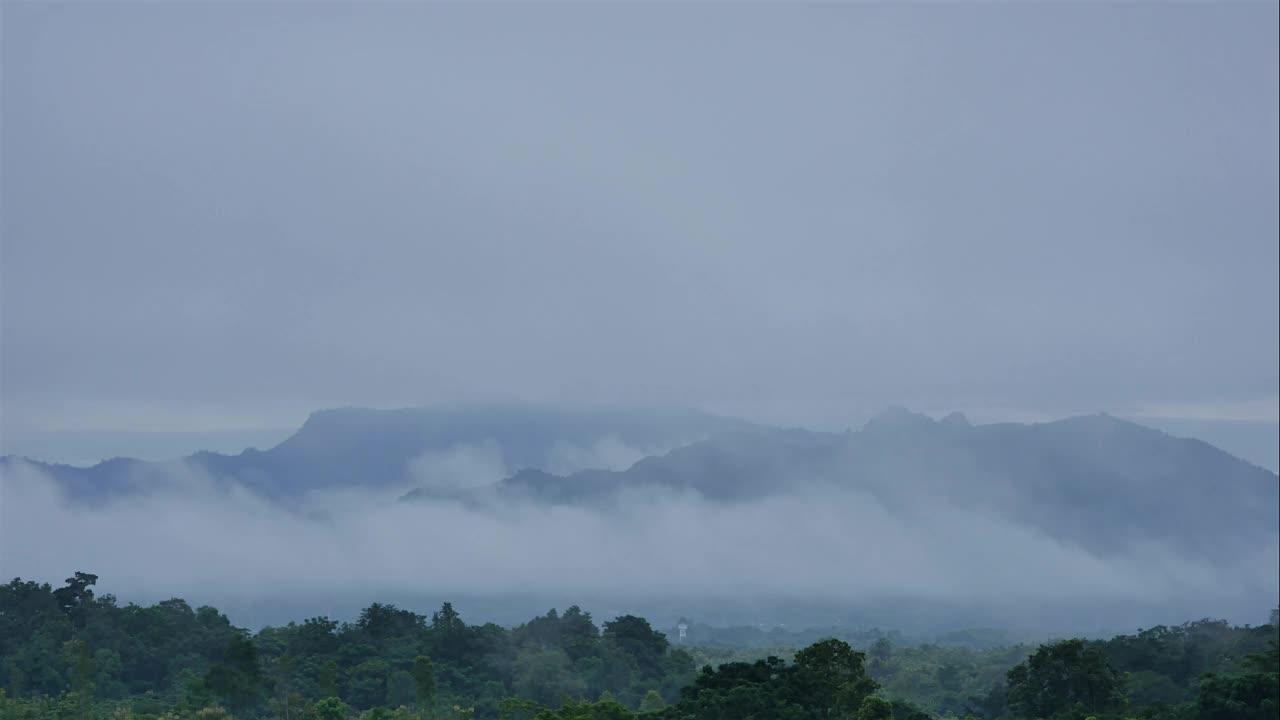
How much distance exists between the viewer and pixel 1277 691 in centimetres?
3850

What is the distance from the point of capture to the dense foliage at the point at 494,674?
39.5 metres

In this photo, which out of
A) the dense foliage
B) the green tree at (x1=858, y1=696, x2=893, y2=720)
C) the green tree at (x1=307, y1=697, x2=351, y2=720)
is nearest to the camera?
the green tree at (x1=858, y1=696, x2=893, y2=720)

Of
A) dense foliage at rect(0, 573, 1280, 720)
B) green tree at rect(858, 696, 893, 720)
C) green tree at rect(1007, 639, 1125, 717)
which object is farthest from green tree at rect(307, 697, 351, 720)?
green tree at rect(1007, 639, 1125, 717)

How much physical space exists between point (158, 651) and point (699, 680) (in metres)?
35.1

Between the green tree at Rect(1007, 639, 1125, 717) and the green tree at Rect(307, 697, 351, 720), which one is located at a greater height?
the green tree at Rect(1007, 639, 1125, 717)

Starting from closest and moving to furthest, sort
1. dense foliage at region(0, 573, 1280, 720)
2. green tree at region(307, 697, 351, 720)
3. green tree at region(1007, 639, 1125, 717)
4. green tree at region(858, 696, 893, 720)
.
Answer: green tree at region(858, 696, 893, 720) < dense foliage at region(0, 573, 1280, 720) < green tree at region(1007, 639, 1125, 717) < green tree at region(307, 697, 351, 720)

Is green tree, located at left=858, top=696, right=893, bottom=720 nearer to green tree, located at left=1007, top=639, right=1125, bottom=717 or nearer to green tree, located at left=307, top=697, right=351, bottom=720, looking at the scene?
green tree, located at left=1007, top=639, right=1125, bottom=717

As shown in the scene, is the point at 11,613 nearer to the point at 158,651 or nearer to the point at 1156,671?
the point at 158,651

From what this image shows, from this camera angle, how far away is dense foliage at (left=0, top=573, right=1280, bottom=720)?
39.5 metres

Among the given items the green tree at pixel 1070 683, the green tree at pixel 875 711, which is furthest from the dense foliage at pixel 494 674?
the green tree at pixel 875 711

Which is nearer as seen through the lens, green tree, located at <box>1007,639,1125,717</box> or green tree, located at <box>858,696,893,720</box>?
green tree, located at <box>858,696,893,720</box>

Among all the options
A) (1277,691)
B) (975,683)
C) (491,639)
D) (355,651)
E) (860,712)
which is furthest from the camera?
(975,683)

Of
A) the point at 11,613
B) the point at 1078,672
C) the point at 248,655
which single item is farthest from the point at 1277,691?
the point at 11,613

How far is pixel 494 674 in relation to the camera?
6481 centimetres
